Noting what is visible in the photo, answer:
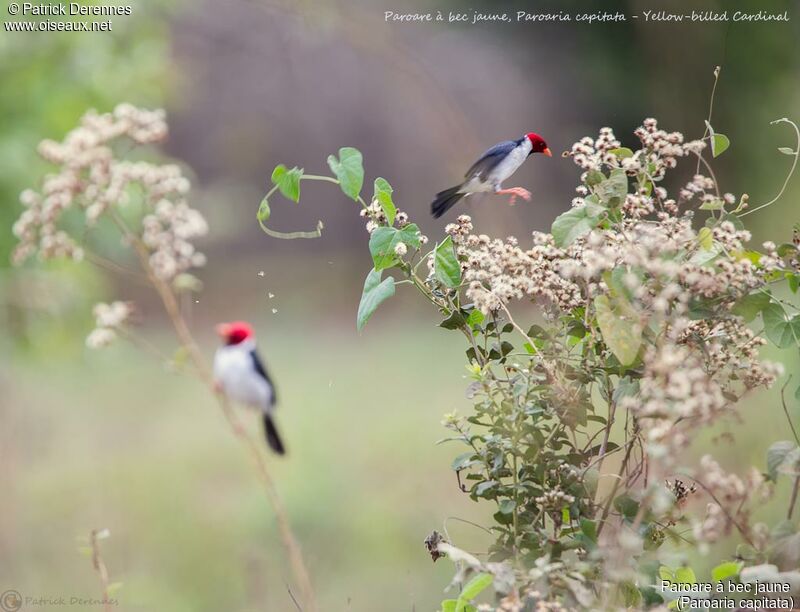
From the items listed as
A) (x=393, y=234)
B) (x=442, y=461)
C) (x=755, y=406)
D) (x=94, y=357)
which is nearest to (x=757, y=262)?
(x=393, y=234)

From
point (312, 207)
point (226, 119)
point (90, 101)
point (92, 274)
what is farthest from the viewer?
point (226, 119)

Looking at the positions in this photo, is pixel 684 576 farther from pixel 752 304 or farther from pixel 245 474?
pixel 245 474

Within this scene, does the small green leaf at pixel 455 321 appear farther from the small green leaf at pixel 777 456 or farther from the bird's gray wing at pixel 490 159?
the small green leaf at pixel 777 456

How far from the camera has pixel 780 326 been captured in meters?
1.21

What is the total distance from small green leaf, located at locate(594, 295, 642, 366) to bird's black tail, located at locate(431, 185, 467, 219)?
18.6 inches

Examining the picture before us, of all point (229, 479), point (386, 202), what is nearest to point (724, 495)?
point (386, 202)

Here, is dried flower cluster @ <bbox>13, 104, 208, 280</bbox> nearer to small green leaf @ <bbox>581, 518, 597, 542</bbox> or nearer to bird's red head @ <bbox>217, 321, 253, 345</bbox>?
bird's red head @ <bbox>217, 321, 253, 345</bbox>

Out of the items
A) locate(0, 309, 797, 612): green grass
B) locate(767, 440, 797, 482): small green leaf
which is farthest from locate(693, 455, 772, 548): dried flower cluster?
locate(0, 309, 797, 612): green grass

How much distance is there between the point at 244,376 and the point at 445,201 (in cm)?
67

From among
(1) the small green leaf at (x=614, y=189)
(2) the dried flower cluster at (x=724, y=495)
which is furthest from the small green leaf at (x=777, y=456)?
(1) the small green leaf at (x=614, y=189)

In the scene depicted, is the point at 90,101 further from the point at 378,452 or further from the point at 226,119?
the point at 226,119

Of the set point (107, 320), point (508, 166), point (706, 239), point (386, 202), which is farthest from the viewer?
point (508, 166)

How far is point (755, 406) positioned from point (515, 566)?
2.47 meters

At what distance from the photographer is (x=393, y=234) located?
1.20 meters
